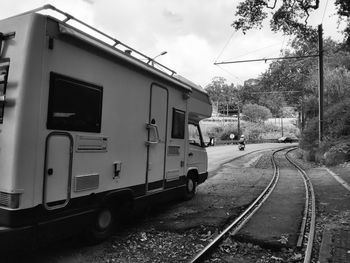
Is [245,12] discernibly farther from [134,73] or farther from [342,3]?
[134,73]

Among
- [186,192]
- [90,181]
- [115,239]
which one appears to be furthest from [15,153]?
[186,192]

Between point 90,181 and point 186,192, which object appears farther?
point 186,192

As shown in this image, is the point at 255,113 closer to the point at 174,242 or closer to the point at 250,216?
the point at 250,216

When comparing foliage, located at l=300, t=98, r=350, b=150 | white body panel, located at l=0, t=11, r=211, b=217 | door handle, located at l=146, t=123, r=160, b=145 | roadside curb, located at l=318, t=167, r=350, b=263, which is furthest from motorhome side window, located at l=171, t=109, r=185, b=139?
foliage, located at l=300, t=98, r=350, b=150

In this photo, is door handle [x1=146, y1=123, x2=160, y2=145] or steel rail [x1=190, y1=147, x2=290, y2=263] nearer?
steel rail [x1=190, y1=147, x2=290, y2=263]

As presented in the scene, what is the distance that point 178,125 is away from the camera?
8031 millimetres

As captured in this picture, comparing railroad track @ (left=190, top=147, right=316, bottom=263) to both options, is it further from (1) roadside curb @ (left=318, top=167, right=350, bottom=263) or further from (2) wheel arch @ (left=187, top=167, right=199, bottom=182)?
(2) wheel arch @ (left=187, top=167, right=199, bottom=182)

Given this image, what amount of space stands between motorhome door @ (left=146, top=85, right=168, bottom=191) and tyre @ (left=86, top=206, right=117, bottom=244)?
3.73 ft

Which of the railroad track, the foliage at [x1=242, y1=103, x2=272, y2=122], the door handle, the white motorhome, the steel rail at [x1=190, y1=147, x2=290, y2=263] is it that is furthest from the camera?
the foliage at [x1=242, y1=103, x2=272, y2=122]

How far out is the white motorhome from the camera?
4.15 meters

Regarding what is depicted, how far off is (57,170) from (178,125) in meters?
3.85

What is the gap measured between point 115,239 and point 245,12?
38.3 feet

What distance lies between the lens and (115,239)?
597 centimetres

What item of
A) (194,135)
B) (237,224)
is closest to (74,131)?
(237,224)
